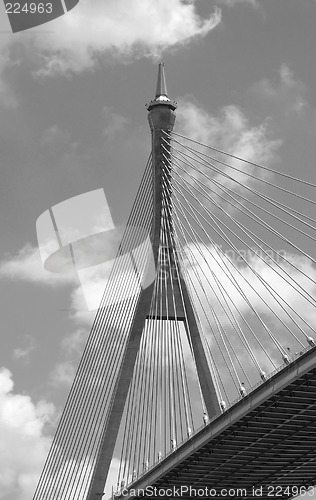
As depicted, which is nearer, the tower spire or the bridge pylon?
the bridge pylon

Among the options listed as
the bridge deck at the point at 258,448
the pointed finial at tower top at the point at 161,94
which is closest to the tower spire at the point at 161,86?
the pointed finial at tower top at the point at 161,94

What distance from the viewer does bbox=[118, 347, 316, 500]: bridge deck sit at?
45.3 m

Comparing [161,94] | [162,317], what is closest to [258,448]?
[162,317]

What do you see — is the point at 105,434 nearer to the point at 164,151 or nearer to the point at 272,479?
the point at 272,479

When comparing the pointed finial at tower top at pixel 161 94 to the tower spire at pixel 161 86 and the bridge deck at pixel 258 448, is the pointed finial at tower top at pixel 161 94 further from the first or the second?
the bridge deck at pixel 258 448

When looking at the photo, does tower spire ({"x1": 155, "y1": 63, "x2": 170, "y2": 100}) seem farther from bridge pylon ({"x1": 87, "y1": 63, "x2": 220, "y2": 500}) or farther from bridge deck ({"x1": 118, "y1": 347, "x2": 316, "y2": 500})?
bridge deck ({"x1": 118, "y1": 347, "x2": 316, "y2": 500})

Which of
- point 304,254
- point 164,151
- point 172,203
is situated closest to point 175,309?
point 172,203

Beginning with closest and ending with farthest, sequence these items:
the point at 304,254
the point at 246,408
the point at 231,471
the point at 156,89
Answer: the point at 304,254 → the point at 246,408 → the point at 231,471 → the point at 156,89

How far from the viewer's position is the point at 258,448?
56.2 m

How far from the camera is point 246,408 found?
47.0 metres

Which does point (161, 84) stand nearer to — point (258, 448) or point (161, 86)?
point (161, 86)

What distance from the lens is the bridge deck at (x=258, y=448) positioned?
45.3 metres

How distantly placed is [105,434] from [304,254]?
70.9ft

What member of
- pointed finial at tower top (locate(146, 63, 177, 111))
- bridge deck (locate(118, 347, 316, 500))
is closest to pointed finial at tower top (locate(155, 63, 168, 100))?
pointed finial at tower top (locate(146, 63, 177, 111))
